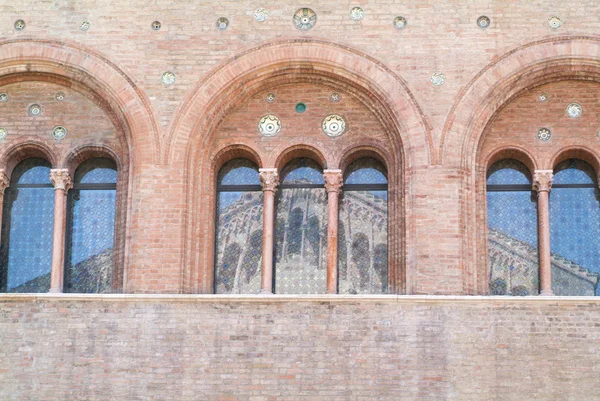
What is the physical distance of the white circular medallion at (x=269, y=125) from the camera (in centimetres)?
2095

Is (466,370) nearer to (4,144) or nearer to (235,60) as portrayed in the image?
(235,60)

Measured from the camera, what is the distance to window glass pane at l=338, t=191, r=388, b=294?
2047 cm

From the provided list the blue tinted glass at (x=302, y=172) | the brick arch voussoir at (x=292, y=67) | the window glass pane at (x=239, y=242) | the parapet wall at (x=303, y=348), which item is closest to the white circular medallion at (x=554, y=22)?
the brick arch voussoir at (x=292, y=67)

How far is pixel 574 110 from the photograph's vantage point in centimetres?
2088

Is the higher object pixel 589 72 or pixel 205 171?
pixel 589 72

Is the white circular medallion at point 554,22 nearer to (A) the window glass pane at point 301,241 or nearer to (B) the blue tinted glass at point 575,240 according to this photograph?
(B) the blue tinted glass at point 575,240

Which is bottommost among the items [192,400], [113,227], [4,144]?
[192,400]

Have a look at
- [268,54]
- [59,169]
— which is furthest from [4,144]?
[268,54]

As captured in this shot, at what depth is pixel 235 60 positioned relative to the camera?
20594 mm

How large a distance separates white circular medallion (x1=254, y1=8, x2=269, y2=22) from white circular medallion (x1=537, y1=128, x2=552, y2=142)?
4763 mm

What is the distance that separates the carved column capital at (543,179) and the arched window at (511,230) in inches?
12.7

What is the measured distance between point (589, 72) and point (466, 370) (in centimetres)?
533

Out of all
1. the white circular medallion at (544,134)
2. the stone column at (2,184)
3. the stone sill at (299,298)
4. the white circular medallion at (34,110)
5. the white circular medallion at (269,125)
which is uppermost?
the white circular medallion at (34,110)

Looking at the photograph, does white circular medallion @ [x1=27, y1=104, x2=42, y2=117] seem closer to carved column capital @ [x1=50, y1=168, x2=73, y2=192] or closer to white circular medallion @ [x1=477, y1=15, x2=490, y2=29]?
carved column capital @ [x1=50, y1=168, x2=73, y2=192]
